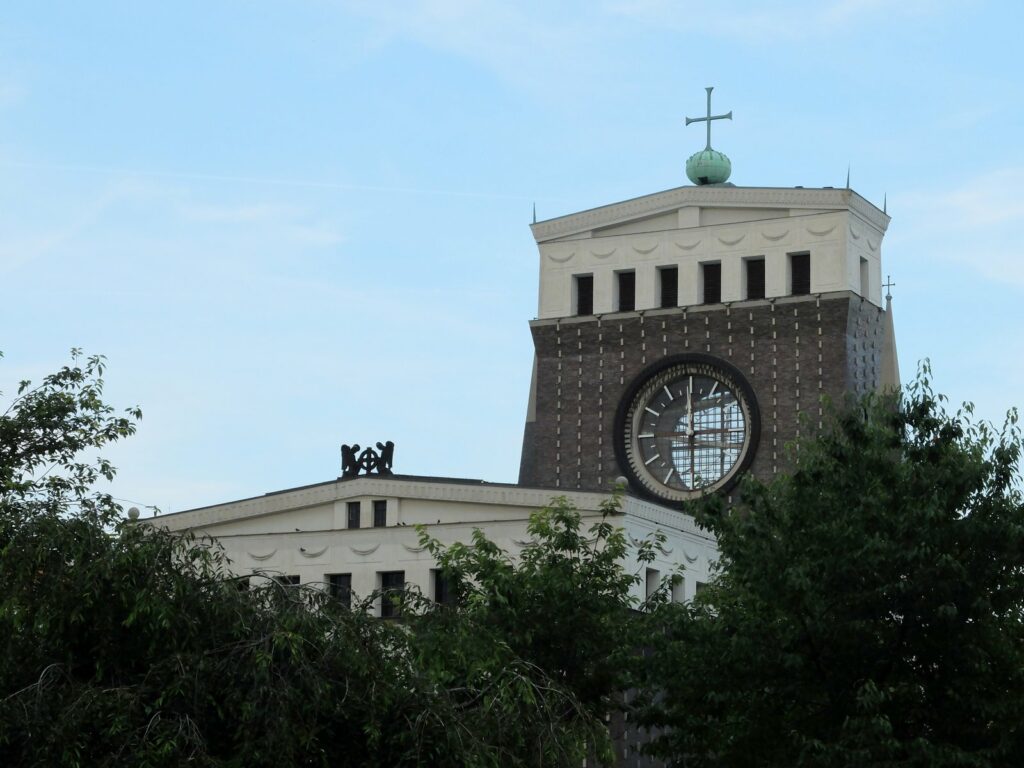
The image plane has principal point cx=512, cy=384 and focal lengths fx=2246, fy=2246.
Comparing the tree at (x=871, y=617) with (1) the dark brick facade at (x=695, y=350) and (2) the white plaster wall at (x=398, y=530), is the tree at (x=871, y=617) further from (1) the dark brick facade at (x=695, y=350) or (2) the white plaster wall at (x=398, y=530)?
(1) the dark brick facade at (x=695, y=350)

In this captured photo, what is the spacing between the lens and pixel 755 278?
304 ft

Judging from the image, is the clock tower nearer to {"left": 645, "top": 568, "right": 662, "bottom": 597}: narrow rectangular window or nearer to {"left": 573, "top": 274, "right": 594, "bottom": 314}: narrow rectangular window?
{"left": 573, "top": 274, "right": 594, "bottom": 314}: narrow rectangular window

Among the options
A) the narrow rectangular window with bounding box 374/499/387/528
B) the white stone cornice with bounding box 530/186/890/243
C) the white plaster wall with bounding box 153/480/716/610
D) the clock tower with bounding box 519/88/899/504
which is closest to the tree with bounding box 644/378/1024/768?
the white plaster wall with bounding box 153/480/716/610

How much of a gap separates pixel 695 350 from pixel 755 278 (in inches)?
155

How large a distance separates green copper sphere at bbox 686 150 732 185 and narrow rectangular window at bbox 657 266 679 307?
5188 millimetres

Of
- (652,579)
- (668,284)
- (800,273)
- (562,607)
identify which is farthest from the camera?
(668,284)

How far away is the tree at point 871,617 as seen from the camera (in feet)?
162

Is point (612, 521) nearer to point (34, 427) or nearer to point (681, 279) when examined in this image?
point (681, 279)

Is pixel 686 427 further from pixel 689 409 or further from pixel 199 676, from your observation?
pixel 199 676

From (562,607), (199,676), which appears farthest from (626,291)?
(199,676)

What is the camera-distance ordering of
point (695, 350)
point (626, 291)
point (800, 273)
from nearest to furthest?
point (800, 273) → point (695, 350) → point (626, 291)

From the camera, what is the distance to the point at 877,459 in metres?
51.4

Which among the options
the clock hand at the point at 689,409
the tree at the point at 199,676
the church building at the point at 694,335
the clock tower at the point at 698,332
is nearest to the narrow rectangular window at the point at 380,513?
the church building at the point at 694,335

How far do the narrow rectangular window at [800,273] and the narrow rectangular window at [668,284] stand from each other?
509 centimetres
